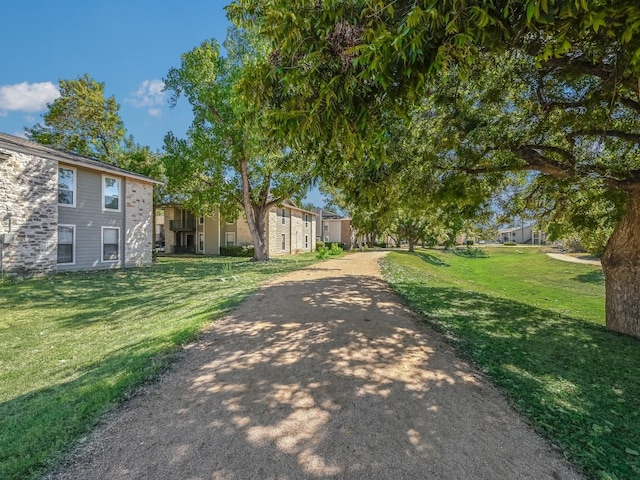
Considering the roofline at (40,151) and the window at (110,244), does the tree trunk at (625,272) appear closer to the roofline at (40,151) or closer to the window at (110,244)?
the roofline at (40,151)

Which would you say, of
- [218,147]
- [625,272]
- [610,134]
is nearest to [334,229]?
[218,147]

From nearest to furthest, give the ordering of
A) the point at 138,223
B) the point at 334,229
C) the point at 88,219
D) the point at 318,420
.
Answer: the point at 318,420 → the point at 88,219 → the point at 138,223 → the point at 334,229

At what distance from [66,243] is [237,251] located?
15.9 m

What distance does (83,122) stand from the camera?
24625 millimetres

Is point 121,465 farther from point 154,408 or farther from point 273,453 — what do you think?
point 273,453

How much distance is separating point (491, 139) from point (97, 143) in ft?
93.4

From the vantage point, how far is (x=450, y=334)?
5625 millimetres

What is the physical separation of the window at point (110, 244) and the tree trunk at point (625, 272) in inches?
763

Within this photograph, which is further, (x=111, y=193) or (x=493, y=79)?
(x=111, y=193)

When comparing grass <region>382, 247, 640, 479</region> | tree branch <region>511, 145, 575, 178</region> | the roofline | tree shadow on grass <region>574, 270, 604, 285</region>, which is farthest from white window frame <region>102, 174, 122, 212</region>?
tree shadow on grass <region>574, 270, 604, 285</region>

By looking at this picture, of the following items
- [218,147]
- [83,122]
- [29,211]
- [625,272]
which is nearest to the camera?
[625,272]

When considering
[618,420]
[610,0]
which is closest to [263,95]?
[610,0]

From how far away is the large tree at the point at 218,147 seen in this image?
18.2 meters

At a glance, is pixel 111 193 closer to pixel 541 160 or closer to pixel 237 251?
pixel 237 251
